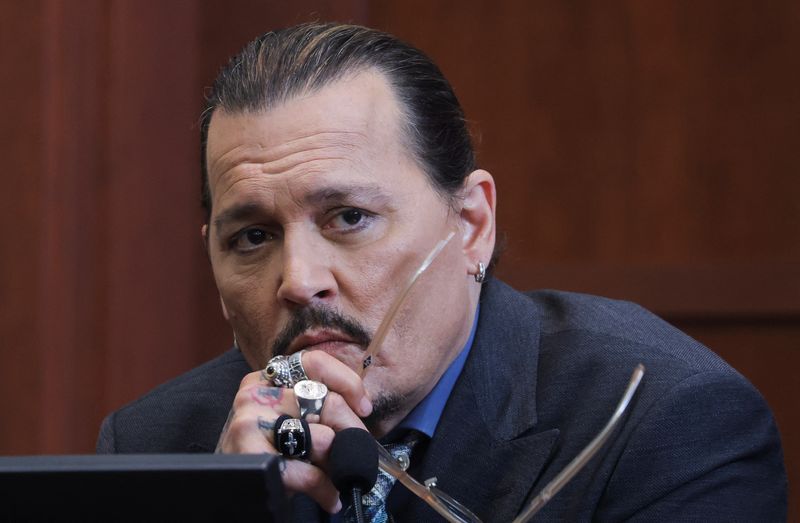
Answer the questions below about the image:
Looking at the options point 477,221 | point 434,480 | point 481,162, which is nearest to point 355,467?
point 434,480

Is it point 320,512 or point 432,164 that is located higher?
point 432,164

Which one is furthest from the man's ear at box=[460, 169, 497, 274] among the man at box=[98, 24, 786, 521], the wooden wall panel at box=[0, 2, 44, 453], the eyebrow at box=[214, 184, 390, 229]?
the wooden wall panel at box=[0, 2, 44, 453]

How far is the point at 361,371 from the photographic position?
1703 mm

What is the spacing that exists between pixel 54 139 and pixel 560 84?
49.4 inches

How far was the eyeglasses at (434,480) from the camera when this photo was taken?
1.43m

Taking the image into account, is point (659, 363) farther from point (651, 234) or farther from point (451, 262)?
point (651, 234)

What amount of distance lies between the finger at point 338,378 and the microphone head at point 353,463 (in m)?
0.22

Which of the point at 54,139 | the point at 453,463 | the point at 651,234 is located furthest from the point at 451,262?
the point at 54,139

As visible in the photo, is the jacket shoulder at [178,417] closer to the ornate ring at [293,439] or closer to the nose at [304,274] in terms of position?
the nose at [304,274]

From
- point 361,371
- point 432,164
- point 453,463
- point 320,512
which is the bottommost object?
point 320,512

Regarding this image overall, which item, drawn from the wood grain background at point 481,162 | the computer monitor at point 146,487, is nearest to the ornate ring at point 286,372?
the computer monitor at point 146,487

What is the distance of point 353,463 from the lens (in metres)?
1.30

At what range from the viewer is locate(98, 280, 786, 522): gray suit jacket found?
1580 mm

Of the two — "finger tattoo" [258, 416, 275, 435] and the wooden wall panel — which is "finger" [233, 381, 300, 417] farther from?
the wooden wall panel
